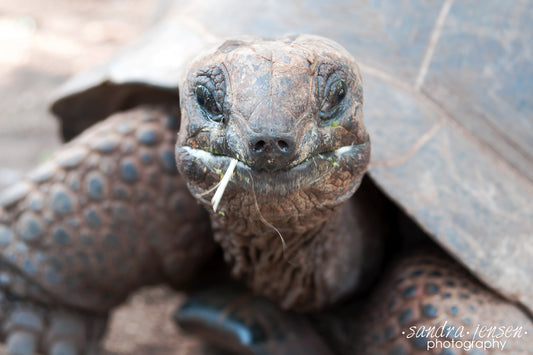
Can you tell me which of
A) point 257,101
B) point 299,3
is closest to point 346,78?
point 257,101

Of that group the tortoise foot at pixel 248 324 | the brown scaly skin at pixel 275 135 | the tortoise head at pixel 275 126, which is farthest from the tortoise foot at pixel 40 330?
the tortoise head at pixel 275 126

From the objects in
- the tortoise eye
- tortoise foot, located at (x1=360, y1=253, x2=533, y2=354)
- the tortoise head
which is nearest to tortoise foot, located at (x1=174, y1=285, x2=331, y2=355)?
tortoise foot, located at (x1=360, y1=253, x2=533, y2=354)

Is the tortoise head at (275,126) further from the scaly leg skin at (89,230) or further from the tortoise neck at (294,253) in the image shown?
the scaly leg skin at (89,230)

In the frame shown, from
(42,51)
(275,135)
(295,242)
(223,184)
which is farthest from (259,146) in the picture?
(42,51)

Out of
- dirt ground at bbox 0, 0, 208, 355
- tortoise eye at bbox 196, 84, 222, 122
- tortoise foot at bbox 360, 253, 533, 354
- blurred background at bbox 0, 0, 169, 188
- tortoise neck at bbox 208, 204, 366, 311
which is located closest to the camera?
tortoise eye at bbox 196, 84, 222, 122

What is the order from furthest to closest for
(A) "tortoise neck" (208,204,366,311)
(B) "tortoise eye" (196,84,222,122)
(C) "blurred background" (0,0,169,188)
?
(C) "blurred background" (0,0,169,188) → (A) "tortoise neck" (208,204,366,311) → (B) "tortoise eye" (196,84,222,122)

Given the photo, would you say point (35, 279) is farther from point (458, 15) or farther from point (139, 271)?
point (458, 15)

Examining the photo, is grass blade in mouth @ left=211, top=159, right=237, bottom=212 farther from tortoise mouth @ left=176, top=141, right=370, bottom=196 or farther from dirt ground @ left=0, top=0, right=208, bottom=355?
dirt ground @ left=0, top=0, right=208, bottom=355

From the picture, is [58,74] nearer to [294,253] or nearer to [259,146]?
[294,253]
